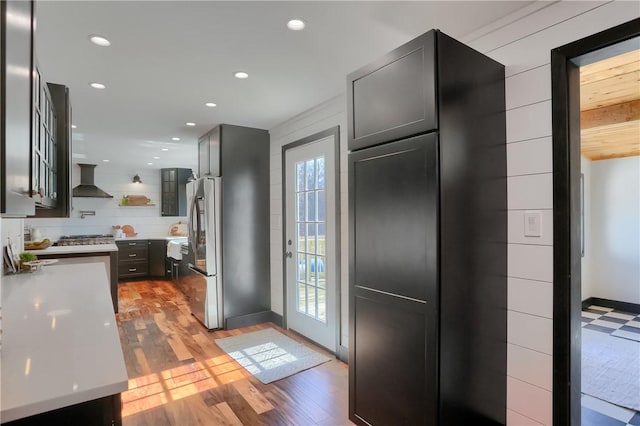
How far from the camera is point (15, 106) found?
89cm

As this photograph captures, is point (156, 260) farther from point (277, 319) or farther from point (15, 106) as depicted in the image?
point (15, 106)

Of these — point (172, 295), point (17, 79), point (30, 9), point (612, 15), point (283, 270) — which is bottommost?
point (172, 295)

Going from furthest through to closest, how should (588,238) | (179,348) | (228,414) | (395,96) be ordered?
(588,238) < (179,348) < (228,414) < (395,96)

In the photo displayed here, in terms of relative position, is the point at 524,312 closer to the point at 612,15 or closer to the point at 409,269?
the point at 409,269

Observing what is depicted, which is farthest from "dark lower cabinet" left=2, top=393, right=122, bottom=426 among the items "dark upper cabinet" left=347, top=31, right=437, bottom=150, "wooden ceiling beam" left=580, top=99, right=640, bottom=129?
"wooden ceiling beam" left=580, top=99, right=640, bottom=129

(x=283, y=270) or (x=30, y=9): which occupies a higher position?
(x=30, y=9)

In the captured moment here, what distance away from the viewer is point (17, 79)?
0.92 meters

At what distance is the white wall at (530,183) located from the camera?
66.6 inches

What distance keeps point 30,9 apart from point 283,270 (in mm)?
3212

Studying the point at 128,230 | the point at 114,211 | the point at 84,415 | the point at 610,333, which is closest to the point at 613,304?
the point at 610,333

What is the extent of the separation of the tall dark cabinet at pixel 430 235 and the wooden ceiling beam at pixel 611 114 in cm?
202

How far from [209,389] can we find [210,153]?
106 inches

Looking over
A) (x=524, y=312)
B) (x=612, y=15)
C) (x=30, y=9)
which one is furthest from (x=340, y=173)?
(x=30, y=9)

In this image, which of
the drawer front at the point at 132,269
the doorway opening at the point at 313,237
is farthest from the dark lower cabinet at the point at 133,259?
the doorway opening at the point at 313,237
